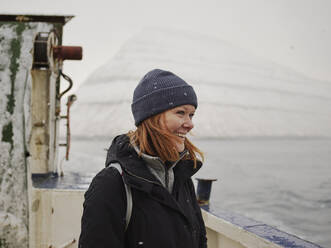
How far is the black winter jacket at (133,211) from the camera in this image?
1.10 metres

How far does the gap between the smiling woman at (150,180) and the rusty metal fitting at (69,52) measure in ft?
8.47

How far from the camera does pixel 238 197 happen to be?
56.2ft

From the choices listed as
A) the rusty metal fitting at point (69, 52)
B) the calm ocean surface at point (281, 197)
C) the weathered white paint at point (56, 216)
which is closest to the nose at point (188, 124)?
the weathered white paint at point (56, 216)

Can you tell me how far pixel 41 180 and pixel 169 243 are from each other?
319 cm

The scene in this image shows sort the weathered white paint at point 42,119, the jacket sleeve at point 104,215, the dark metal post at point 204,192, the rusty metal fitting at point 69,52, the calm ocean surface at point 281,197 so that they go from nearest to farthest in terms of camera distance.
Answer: the jacket sleeve at point 104,215 → the dark metal post at point 204,192 → the rusty metal fitting at point 69,52 → the weathered white paint at point 42,119 → the calm ocean surface at point 281,197

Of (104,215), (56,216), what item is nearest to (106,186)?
(104,215)

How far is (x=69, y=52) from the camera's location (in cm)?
372

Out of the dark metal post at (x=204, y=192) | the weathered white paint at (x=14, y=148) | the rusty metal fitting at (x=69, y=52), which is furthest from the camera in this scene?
the rusty metal fitting at (x=69, y=52)

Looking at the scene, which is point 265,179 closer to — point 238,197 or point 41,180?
point 238,197

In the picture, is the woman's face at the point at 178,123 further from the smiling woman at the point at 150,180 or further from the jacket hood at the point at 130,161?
the jacket hood at the point at 130,161

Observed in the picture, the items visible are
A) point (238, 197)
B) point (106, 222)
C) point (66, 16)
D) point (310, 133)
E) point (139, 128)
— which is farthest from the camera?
point (310, 133)

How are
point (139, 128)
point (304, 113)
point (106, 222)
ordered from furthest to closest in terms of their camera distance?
point (304, 113)
point (139, 128)
point (106, 222)

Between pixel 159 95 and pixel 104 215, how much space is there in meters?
0.56

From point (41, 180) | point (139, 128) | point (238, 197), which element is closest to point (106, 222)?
point (139, 128)
